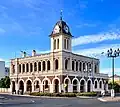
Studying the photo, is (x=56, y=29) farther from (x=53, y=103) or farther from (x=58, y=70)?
(x=53, y=103)

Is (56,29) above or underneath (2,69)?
above

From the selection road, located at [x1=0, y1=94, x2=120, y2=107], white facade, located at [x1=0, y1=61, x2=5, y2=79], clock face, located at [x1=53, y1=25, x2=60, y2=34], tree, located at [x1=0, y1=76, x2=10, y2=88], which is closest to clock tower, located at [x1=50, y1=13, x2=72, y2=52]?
clock face, located at [x1=53, y1=25, x2=60, y2=34]

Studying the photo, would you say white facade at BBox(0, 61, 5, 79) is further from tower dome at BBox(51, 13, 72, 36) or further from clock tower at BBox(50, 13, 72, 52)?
tower dome at BBox(51, 13, 72, 36)

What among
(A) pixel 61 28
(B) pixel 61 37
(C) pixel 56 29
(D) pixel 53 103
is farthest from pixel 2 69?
(D) pixel 53 103

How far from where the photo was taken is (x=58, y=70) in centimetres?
7806

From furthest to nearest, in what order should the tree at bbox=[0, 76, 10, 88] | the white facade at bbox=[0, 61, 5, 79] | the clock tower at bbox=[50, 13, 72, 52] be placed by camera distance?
the white facade at bbox=[0, 61, 5, 79] < the tree at bbox=[0, 76, 10, 88] < the clock tower at bbox=[50, 13, 72, 52]

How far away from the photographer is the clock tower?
8044cm

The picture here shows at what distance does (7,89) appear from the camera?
96.8m

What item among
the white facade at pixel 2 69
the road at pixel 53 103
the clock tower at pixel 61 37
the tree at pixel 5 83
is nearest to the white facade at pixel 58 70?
the clock tower at pixel 61 37

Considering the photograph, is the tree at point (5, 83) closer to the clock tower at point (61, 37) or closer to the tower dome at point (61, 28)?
the clock tower at point (61, 37)

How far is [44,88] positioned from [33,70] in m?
6.89

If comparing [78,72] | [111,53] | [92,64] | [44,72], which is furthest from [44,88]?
[111,53]

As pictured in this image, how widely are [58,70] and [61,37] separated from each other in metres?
8.67

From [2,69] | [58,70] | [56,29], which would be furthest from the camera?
[2,69]
